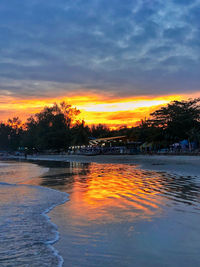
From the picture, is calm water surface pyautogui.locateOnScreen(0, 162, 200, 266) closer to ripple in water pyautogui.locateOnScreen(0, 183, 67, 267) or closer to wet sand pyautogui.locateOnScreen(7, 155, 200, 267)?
wet sand pyautogui.locateOnScreen(7, 155, 200, 267)

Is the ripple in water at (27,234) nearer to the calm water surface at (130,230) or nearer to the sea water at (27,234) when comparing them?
the sea water at (27,234)

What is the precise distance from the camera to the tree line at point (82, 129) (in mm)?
48812

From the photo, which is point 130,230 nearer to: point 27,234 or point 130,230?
point 130,230

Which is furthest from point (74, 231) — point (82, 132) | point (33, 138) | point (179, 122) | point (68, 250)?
point (33, 138)

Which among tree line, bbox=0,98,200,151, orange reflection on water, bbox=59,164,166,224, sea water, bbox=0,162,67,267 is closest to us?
sea water, bbox=0,162,67,267

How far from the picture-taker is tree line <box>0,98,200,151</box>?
4881cm

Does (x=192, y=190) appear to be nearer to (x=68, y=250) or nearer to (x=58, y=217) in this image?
(x=58, y=217)

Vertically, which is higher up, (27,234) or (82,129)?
(82,129)

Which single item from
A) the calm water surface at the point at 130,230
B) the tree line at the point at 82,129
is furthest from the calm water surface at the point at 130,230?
the tree line at the point at 82,129

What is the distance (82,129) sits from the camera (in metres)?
82.5

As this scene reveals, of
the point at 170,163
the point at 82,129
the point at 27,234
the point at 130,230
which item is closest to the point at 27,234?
the point at 27,234

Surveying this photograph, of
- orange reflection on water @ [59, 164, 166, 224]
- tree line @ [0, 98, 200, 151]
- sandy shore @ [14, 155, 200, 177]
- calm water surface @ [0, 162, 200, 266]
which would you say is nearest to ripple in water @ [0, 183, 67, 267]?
calm water surface @ [0, 162, 200, 266]

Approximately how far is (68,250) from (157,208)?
11.5 feet

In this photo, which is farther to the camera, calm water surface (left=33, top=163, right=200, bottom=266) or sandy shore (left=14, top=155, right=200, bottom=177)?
sandy shore (left=14, top=155, right=200, bottom=177)
